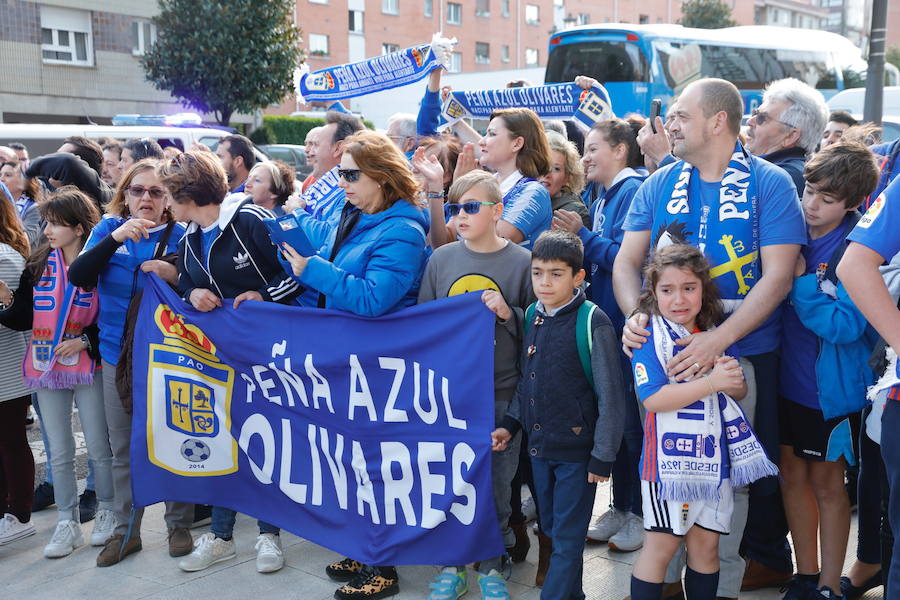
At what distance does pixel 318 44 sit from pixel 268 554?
134 feet

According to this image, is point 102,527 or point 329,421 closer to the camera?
point 329,421

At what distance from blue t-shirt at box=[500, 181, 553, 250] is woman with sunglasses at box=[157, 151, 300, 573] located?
3.76 ft

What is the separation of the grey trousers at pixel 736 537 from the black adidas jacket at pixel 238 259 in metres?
2.21

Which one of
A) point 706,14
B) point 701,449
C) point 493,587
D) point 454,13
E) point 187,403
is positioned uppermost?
point 454,13

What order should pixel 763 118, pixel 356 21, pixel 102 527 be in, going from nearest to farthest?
pixel 763 118 < pixel 102 527 < pixel 356 21

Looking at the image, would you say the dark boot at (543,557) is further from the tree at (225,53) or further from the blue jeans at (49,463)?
the tree at (225,53)

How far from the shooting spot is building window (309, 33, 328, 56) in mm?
42031

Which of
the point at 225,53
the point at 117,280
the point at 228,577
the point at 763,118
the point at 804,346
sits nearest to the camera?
the point at 804,346

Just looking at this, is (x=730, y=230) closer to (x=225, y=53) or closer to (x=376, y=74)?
(x=376, y=74)

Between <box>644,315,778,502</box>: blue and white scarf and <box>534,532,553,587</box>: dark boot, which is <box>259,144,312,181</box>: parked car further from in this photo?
<box>644,315,778,502</box>: blue and white scarf

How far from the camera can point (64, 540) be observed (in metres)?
4.75

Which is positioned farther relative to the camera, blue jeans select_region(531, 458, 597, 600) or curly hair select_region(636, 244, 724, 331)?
blue jeans select_region(531, 458, 597, 600)

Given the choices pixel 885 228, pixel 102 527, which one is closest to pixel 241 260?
pixel 102 527

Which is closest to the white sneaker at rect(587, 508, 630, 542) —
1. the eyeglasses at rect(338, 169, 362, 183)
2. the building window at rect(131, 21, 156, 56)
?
the eyeglasses at rect(338, 169, 362, 183)
